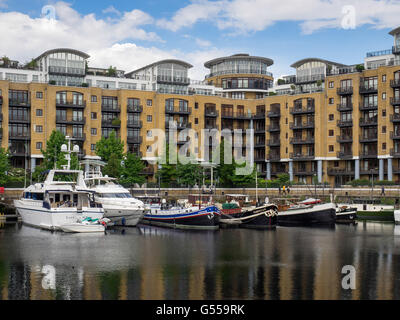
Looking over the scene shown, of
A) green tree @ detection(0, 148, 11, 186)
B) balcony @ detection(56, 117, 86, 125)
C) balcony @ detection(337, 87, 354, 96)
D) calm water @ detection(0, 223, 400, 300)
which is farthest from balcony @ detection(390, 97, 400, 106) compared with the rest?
green tree @ detection(0, 148, 11, 186)

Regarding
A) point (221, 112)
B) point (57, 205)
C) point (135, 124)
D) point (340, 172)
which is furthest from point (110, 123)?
point (57, 205)

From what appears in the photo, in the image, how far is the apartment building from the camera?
339ft

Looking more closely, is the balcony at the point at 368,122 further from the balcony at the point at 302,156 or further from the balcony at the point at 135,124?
the balcony at the point at 135,124

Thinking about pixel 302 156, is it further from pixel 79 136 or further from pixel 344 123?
pixel 79 136

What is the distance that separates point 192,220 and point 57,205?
15.3 meters

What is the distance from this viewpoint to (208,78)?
13438cm

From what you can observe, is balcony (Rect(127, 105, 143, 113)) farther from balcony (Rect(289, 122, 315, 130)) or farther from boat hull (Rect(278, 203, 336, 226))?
boat hull (Rect(278, 203, 336, 226))

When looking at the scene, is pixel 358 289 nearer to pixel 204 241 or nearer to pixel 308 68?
pixel 204 241

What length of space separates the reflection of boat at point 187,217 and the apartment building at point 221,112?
35394 millimetres

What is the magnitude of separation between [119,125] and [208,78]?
31991 mm

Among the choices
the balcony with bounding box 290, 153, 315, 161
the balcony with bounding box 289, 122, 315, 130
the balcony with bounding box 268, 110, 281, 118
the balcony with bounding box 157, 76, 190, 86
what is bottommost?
the balcony with bounding box 290, 153, 315, 161

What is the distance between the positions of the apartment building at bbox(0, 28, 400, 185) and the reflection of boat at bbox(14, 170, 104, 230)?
3689 centimetres

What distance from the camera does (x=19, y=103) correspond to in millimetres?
102875
